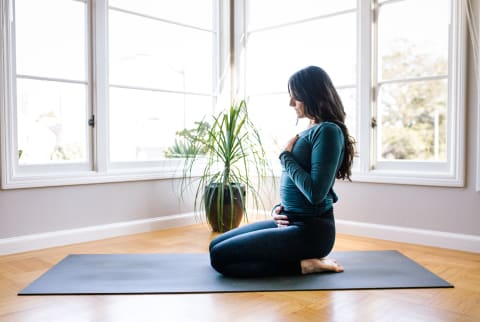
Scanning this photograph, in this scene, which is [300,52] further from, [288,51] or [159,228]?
[159,228]

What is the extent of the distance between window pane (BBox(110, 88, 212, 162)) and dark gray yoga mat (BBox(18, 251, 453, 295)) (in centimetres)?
124

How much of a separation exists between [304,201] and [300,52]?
7.31 ft

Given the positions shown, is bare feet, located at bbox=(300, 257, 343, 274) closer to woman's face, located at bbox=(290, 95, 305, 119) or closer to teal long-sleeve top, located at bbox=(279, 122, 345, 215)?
teal long-sleeve top, located at bbox=(279, 122, 345, 215)

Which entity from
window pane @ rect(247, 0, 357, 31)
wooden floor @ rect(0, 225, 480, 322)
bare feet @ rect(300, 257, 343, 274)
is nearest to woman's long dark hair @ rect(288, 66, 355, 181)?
bare feet @ rect(300, 257, 343, 274)

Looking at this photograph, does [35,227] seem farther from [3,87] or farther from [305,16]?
[305,16]

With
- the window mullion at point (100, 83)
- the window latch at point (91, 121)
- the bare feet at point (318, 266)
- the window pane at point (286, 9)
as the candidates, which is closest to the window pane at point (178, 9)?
the window mullion at point (100, 83)

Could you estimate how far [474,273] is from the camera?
263 centimetres

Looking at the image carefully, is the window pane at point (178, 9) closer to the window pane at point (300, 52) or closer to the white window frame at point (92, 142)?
the white window frame at point (92, 142)

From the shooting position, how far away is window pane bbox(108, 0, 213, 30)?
3.98m

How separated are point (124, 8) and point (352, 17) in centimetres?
193

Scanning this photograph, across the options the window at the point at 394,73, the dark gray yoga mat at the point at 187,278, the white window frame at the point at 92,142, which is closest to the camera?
the dark gray yoga mat at the point at 187,278

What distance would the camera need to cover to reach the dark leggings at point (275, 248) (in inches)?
94.2

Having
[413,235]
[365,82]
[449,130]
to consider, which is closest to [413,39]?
[365,82]

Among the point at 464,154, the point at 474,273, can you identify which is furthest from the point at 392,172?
the point at 474,273
